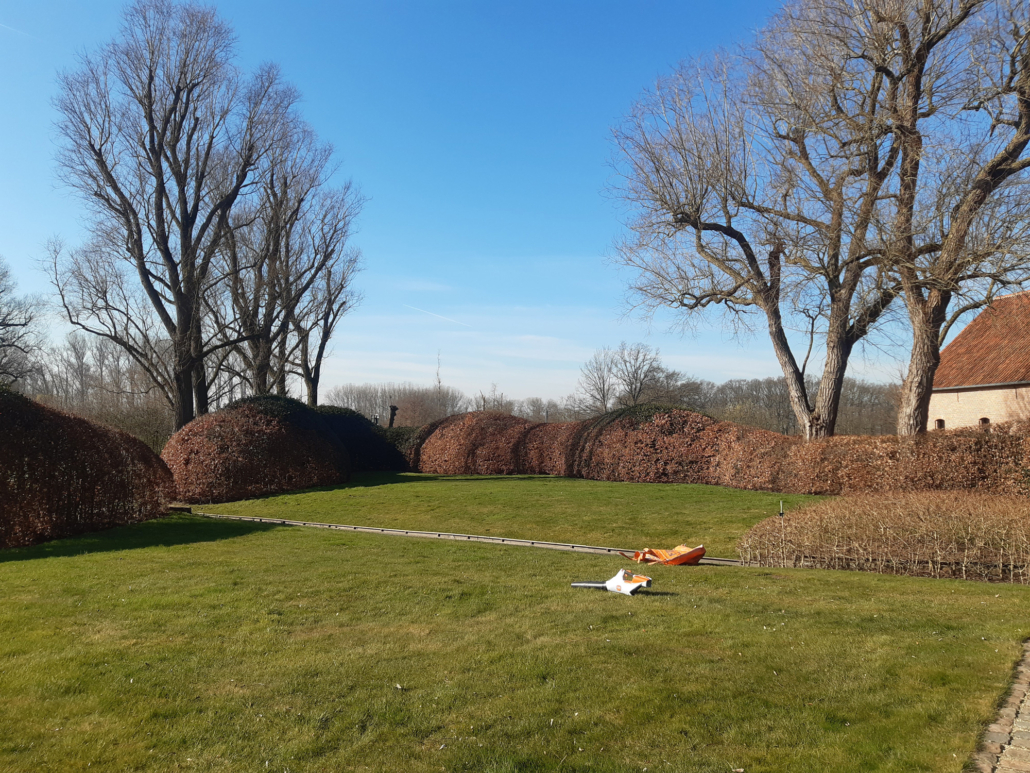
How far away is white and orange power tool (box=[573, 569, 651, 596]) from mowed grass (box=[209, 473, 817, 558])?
446 centimetres

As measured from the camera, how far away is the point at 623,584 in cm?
755

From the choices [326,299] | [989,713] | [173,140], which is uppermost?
[173,140]

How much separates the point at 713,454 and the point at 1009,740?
1542cm

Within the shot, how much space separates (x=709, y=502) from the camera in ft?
49.4

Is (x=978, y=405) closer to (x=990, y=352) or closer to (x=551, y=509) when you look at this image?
(x=990, y=352)

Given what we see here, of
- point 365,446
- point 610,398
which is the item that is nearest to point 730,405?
point 610,398

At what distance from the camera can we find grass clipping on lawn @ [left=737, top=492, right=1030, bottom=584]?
948cm

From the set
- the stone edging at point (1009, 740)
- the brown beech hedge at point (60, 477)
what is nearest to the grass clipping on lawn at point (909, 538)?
the stone edging at point (1009, 740)

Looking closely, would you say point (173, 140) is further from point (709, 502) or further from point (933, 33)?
point (933, 33)

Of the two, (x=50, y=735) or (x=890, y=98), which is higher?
(x=890, y=98)

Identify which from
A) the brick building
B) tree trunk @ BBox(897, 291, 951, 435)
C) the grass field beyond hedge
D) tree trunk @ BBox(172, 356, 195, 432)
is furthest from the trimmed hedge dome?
the brick building

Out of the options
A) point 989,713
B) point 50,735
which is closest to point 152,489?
point 50,735

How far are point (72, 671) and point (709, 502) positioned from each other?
12612mm

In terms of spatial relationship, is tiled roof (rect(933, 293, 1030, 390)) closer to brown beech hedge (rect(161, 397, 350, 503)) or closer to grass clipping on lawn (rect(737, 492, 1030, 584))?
grass clipping on lawn (rect(737, 492, 1030, 584))
